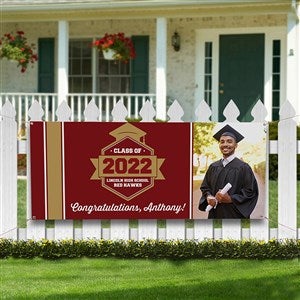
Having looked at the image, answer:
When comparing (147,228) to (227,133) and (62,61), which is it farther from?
(62,61)

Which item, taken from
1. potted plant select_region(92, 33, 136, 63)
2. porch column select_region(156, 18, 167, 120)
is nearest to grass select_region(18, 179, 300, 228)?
porch column select_region(156, 18, 167, 120)

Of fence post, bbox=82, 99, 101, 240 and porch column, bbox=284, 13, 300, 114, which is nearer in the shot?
fence post, bbox=82, 99, 101, 240

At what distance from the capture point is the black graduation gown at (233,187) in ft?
21.7

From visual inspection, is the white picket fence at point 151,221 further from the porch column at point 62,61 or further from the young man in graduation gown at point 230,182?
the porch column at point 62,61

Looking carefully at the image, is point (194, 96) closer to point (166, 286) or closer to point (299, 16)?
point (299, 16)

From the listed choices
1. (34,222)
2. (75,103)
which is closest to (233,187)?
(34,222)

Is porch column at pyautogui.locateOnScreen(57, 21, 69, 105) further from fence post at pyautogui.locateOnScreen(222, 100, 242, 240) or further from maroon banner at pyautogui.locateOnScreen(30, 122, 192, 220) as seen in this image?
fence post at pyautogui.locateOnScreen(222, 100, 242, 240)

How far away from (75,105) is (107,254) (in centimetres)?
1028

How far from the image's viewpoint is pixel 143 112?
6.69 m

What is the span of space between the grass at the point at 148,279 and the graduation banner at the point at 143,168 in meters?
0.45

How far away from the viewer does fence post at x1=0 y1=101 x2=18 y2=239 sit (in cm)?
667

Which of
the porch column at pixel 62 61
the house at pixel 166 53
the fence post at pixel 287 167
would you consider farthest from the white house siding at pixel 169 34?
the fence post at pixel 287 167

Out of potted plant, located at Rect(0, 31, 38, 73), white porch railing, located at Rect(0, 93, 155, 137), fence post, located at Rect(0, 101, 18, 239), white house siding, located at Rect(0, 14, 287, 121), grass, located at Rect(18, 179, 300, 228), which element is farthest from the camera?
white house siding, located at Rect(0, 14, 287, 121)

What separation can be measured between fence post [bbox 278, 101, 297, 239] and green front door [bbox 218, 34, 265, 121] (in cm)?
891
